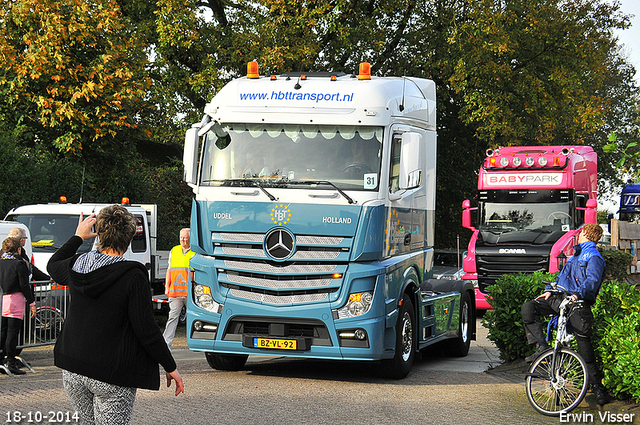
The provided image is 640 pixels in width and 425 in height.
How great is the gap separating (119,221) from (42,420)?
352 centimetres

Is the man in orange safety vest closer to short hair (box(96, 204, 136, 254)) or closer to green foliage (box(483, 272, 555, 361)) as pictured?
green foliage (box(483, 272, 555, 361))

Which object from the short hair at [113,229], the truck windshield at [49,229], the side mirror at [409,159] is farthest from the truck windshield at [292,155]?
the truck windshield at [49,229]

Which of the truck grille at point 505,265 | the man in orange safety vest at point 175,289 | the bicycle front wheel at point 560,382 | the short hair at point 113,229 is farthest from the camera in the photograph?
the truck grille at point 505,265

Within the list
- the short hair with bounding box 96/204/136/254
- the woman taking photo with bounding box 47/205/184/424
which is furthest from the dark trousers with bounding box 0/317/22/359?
the short hair with bounding box 96/204/136/254

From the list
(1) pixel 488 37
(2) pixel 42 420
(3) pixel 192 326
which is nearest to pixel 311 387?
(3) pixel 192 326

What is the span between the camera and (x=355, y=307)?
8930 millimetres

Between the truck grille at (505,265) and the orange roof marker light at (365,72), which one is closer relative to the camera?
the orange roof marker light at (365,72)

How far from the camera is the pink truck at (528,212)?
1700 cm

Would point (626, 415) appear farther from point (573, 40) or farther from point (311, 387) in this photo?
point (573, 40)

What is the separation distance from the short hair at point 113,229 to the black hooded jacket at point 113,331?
131 millimetres

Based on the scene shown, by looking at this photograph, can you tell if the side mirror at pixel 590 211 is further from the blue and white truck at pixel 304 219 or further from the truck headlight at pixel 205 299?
the truck headlight at pixel 205 299

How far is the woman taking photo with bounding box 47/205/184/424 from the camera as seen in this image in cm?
419

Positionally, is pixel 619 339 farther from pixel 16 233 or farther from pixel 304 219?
pixel 16 233

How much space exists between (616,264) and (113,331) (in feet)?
50.6
